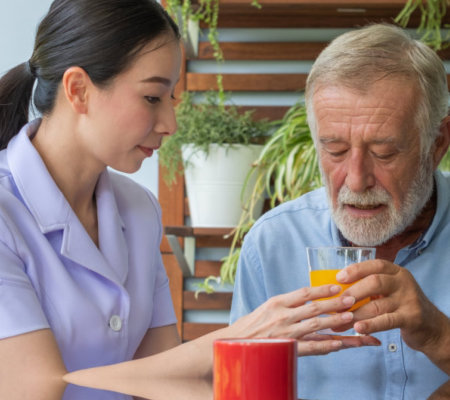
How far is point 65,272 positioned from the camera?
1.29 m

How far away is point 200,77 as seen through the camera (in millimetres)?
2701

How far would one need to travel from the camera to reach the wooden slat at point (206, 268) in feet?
8.89

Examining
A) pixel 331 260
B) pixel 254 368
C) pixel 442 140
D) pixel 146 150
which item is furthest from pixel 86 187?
pixel 254 368

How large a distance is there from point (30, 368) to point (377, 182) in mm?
744

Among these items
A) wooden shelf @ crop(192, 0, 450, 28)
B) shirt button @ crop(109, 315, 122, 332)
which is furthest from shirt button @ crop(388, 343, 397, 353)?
wooden shelf @ crop(192, 0, 450, 28)

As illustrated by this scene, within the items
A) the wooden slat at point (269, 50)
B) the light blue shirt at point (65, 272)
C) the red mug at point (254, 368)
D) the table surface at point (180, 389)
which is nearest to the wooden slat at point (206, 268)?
the wooden slat at point (269, 50)

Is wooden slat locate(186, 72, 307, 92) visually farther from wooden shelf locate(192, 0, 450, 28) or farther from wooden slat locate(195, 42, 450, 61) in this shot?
wooden shelf locate(192, 0, 450, 28)

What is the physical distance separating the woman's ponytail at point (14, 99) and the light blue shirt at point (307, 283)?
1.81ft

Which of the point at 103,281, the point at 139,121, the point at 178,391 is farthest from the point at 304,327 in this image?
the point at 139,121

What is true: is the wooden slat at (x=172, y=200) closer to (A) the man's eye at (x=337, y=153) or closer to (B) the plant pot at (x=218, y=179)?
(B) the plant pot at (x=218, y=179)

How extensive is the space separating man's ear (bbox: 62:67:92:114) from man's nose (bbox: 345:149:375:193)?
0.53 m

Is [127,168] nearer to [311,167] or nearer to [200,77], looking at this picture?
[311,167]

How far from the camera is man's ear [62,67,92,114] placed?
1402mm

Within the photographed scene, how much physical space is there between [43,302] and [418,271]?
0.74m
